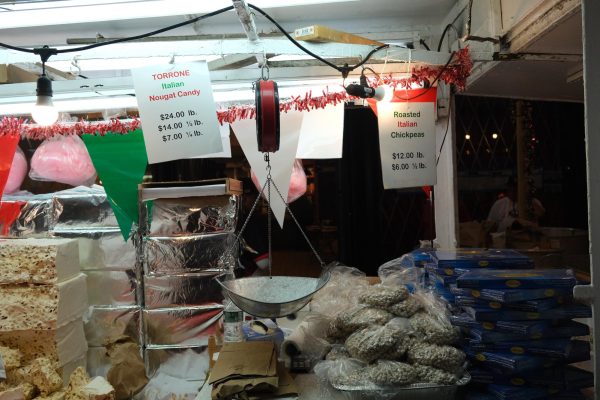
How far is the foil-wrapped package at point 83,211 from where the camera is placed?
344 centimetres

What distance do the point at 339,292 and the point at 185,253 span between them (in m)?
1.41

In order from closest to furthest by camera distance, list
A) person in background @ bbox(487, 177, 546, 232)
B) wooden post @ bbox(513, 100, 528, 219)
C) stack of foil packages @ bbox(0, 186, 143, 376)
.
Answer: stack of foil packages @ bbox(0, 186, 143, 376) → person in background @ bbox(487, 177, 546, 232) → wooden post @ bbox(513, 100, 528, 219)

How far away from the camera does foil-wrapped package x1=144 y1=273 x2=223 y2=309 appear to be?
11.0 feet

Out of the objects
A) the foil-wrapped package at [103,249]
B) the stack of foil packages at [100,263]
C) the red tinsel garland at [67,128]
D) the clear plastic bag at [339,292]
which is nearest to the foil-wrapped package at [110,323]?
the stack of foil packages at [100,263]

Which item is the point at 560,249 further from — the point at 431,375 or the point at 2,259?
the point at 2,259

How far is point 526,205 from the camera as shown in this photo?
5.12 metres

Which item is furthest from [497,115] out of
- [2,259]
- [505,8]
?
[2,259]

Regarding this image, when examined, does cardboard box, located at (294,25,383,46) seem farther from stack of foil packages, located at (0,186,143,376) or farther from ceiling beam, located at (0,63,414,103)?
stack of foil packages, located at (0,186,143,376)

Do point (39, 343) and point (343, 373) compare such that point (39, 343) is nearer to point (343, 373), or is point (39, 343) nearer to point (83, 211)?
point (83, 211)

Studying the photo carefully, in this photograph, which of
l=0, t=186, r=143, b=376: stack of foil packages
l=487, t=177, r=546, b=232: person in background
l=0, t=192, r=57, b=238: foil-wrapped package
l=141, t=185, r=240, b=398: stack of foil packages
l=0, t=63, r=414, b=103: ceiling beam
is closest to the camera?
l=0, t=63, r=414, b=103: ceiling beam

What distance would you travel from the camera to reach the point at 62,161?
12.1ft

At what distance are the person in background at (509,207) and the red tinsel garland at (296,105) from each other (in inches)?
102

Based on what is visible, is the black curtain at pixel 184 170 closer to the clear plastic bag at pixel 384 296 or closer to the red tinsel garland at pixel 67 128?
the red tinsel garland at pixel 67 128

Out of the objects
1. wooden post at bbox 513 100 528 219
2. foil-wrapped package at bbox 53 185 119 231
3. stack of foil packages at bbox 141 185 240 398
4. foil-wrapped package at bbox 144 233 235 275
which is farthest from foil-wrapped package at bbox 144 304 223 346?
wooden post at bbox 513 100 528 219
